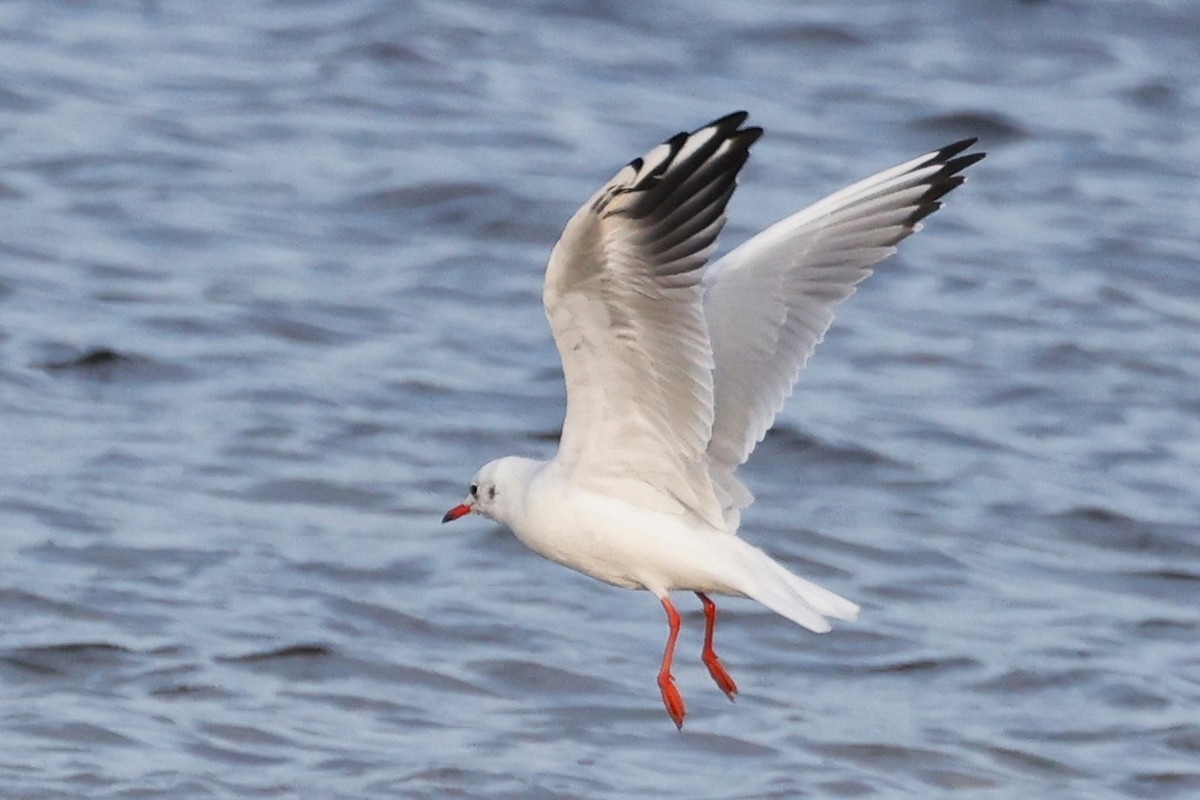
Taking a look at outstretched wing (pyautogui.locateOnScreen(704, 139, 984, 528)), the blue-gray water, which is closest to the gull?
outstretched wing (pyautogui.locateOnScreen(704, 139, 984, 528))

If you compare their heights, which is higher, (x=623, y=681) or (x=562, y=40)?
(x=562, y=40)

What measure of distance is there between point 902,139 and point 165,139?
473cm

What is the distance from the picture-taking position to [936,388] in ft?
40.8

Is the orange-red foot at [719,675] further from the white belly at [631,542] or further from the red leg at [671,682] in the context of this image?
the white belly at [631,542]

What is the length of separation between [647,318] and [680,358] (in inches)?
8.6

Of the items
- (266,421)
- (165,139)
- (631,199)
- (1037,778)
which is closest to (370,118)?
(165,139)

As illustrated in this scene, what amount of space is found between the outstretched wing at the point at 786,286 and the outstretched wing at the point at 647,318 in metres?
0.55

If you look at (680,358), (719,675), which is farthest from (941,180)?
(719,675)

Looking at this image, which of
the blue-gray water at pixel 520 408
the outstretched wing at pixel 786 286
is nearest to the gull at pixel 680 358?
the outstretched wing at pixel 786 286

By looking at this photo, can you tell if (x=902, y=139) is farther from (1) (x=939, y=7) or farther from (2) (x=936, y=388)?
(2) (x=936, y=388)

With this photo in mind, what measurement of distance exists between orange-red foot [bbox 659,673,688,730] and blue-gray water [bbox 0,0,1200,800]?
132cm

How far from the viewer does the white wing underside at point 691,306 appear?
6199 mm

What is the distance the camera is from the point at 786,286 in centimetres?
793

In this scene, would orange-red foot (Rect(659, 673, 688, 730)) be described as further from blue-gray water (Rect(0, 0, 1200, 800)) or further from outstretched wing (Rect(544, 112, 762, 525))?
blue-gray water (Rect(0, 0, 1200, 800))
